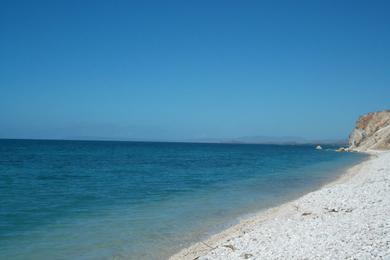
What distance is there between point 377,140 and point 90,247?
303ft

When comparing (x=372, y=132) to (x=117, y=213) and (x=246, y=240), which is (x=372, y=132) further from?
(x=246, y=240)

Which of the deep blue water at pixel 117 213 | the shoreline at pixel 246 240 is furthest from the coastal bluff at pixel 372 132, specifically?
the shoreline at pixel 246 240

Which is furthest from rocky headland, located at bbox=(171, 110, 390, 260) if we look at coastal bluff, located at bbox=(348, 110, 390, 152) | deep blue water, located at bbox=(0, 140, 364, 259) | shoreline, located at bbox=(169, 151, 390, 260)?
coastal bluff, located at bbox=(348, 110, 390, 152)

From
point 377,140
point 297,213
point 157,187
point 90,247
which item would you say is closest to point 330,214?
point 297,213

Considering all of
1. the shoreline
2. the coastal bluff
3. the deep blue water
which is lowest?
the deep blue water

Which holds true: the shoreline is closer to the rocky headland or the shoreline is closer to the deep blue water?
the rocky headland

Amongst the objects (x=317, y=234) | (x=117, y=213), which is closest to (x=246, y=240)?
(x=317, y=234)

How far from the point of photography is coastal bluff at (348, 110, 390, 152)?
8712 cm

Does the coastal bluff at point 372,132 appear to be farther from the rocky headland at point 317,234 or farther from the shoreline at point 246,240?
the shoreline at point 246,240

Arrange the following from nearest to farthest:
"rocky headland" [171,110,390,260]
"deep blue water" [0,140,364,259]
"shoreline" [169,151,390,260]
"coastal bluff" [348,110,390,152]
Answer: "rocky headland" [171,110,390,260] < "shoreline" [169,151,390,260] < "deep blue water" [0,140,364,259] < "coastal bluff" [348,110,390,152]

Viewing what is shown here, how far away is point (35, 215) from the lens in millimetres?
16625

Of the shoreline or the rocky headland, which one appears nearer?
the rocky headland

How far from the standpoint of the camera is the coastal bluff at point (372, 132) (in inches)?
3430

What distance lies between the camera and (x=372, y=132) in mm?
101375
